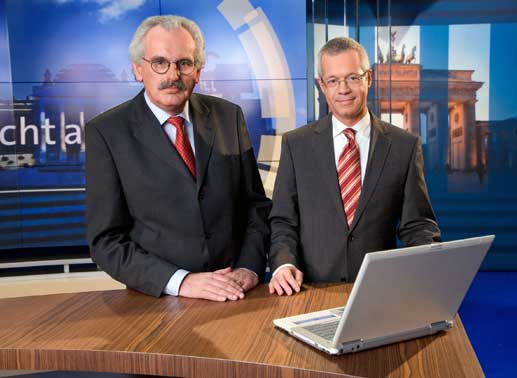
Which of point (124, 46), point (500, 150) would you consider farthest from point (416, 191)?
point (500, 150)

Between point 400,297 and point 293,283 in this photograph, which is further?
point 293,283

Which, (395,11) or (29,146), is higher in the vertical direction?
(395,11)

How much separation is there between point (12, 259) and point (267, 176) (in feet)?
6.95

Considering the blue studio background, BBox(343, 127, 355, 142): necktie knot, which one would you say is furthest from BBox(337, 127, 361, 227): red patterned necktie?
the blue studio background

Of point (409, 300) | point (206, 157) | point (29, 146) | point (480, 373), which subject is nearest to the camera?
point (480, 373)

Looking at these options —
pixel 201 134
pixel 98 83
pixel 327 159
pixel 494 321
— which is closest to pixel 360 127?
pixel 327 159

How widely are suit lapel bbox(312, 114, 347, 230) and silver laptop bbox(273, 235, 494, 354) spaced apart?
76 cm

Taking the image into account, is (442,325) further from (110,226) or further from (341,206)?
(110,226)

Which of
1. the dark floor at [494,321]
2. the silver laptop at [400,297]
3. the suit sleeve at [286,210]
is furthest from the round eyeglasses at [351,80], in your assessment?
the dark floor at [494,321]

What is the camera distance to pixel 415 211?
2135 millimetres

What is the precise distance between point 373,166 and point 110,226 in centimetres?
93

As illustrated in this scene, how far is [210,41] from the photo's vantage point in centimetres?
478

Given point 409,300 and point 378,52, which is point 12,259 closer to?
point 378,52

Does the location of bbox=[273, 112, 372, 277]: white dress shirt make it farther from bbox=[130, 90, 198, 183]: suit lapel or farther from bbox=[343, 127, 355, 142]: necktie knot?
bbox=[130, 90, 198, 183]: suit lapel
